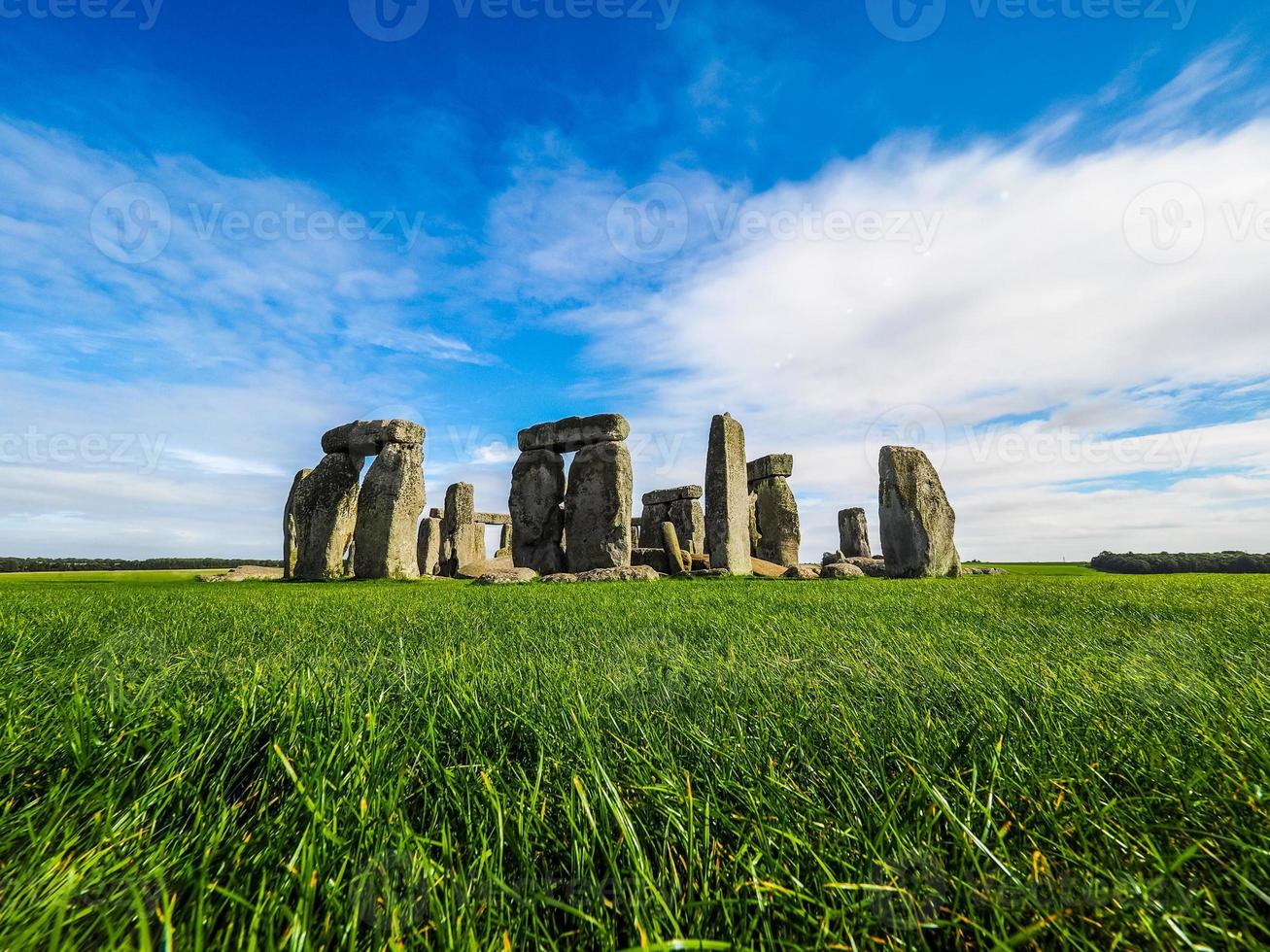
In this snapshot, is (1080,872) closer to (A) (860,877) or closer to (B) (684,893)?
(A) (860,877)

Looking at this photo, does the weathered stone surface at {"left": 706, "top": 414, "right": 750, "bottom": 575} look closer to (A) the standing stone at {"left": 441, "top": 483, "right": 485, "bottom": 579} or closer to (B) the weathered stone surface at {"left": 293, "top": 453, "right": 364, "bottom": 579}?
(B) the weathered stone surface at {"left": 293, "top": 453, "right": 364, "bottom": 579}

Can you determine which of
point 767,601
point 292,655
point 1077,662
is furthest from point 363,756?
point 767,601

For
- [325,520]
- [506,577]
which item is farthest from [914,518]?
[325,520]

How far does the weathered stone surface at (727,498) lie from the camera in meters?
12.9

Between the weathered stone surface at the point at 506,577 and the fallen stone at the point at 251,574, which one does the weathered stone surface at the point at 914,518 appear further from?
the fallen stone at the point at 251,574

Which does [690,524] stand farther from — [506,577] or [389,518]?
[389,518]

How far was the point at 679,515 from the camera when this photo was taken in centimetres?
2275

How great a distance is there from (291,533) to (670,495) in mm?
12502

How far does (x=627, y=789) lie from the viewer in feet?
4.00

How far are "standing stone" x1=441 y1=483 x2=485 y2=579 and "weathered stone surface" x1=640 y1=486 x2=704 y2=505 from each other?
6.58 meters

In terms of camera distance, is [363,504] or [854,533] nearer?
[363,504]

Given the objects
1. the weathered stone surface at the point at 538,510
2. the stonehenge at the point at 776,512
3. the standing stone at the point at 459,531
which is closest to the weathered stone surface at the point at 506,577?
the weathered stone surface at the point at 538,510

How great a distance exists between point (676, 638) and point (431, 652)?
116 cm

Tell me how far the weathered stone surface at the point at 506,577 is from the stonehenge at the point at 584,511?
12 centimetres
